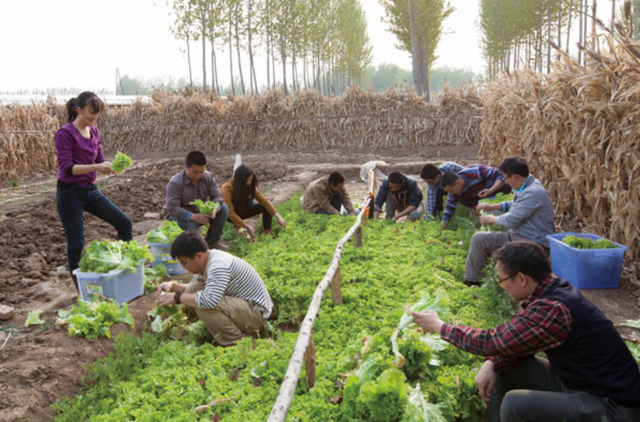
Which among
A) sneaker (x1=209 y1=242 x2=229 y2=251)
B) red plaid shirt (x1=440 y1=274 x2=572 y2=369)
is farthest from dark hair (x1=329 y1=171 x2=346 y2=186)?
red plaid shirt (x1=440 y1=274 x2=572 y2=369)

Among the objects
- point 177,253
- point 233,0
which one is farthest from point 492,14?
point 177,253

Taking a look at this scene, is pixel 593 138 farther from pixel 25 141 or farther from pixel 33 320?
pixel 25 141

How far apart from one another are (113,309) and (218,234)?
292 cm

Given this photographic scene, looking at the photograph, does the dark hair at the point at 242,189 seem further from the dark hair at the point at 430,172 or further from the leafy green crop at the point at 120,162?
the dark hair at the point at 430,172

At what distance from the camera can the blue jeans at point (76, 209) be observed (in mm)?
5422

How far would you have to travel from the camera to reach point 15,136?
52.8 feet

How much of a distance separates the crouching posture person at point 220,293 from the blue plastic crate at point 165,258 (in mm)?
1649

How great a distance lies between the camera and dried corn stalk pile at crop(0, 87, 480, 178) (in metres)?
23.1

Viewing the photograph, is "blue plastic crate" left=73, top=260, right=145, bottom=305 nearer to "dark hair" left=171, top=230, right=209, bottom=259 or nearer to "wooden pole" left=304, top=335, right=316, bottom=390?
"dark hair" left=171, top=230, right=209, bottom=259

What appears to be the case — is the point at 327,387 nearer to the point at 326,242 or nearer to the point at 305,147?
the point at 326,242

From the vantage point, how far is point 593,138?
645 cm

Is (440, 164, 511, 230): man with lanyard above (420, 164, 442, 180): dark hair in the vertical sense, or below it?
below

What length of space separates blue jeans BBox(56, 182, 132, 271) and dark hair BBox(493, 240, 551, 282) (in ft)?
15.2

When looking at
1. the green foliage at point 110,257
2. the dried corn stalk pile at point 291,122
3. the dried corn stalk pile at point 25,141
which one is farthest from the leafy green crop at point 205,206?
the dried corn stalk pile at point 291,122
